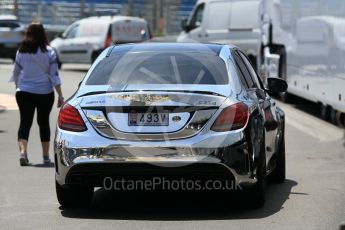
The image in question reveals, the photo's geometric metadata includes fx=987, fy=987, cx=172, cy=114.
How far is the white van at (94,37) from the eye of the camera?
102 ft

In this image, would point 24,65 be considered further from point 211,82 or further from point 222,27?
point 222,27

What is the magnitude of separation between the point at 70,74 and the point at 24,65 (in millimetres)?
18130

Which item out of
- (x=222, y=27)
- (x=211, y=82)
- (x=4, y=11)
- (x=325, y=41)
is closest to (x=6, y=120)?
(x=325, y=41)

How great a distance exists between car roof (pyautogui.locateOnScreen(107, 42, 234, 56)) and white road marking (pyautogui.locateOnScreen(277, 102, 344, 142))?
18.5ft

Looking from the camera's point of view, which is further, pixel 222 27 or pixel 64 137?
pixel 222 27

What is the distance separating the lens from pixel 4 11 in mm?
44531

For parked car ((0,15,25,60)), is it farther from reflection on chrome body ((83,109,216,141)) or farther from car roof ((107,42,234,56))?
reflection on chrome body ((83,109,216,141))

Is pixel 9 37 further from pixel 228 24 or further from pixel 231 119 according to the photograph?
pixel 231 119

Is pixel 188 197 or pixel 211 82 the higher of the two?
pixel 211 82

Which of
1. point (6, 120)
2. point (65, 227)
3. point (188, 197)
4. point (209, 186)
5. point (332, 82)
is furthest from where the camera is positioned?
point (6, 120)

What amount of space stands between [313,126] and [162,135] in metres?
8.86

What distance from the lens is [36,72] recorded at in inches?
459

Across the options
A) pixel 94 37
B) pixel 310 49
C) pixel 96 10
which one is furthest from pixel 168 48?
A: pixel 96 10

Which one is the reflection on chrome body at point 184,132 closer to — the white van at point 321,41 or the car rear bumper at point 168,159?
the car rear bumper at point 168,159
